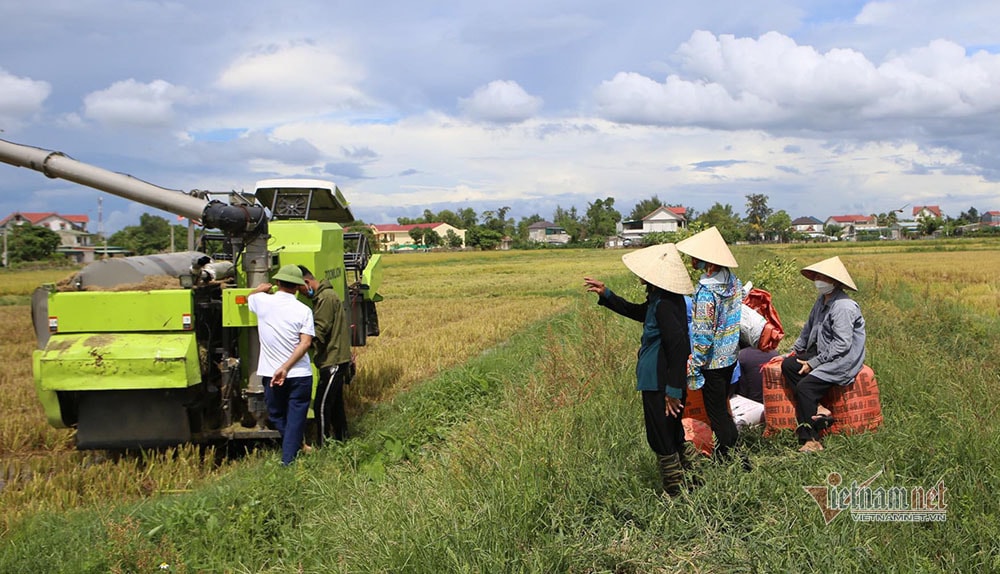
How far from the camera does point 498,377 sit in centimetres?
852

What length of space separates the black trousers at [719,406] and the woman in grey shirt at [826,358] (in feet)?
1.98

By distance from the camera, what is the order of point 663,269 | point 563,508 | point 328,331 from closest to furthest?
point 563,508 → point 663,269 → point 328,331

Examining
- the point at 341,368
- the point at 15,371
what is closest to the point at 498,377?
the point at 341,368

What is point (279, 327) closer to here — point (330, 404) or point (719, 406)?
point (330, 404)

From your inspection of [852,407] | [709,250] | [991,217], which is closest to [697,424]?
[852,407]

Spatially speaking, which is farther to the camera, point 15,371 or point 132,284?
point 15,371

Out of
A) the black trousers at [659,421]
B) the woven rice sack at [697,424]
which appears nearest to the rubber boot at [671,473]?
the black trousers at [659,421]

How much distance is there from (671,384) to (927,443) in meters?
1.78

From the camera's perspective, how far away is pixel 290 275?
19.6ft

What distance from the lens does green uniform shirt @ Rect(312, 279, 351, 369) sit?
6.44 m

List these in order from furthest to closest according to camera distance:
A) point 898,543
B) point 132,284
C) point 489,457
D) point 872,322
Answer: point 872,322, point 132,284, point 489,457, point 898,543

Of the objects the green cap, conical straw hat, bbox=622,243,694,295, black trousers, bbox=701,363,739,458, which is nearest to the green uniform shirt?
the green cap

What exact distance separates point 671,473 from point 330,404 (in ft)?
12.0

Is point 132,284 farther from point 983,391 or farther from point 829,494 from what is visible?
point 983,391
